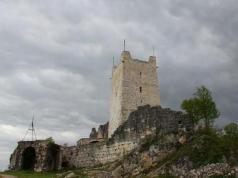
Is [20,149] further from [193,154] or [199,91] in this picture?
[193,154]

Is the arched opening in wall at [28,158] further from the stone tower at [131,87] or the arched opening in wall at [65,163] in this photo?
the stone tower at [131,87]

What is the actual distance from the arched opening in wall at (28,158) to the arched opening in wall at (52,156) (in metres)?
3.08

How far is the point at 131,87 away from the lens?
185 feet

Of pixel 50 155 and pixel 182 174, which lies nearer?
pixel 182 174

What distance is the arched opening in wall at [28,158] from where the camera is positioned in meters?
54.5

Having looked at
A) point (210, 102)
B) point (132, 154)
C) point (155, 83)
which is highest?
point (155, 83)

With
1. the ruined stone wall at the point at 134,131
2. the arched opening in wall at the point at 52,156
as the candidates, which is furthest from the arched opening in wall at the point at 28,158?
the ruined stone wall at the point at 134,131

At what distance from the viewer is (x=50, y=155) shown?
52344 mm

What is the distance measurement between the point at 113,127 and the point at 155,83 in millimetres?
9335

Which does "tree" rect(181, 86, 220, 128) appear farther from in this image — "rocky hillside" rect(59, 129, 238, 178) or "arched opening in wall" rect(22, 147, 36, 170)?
"arched opening in wall" rect(22, 147, 36, 170)

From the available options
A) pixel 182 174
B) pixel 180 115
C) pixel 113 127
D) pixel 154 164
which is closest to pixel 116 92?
pixel 113 127

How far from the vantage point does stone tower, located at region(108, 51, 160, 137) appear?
55.6 metres

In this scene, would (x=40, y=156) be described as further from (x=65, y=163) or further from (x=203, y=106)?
(x=203, y=106)

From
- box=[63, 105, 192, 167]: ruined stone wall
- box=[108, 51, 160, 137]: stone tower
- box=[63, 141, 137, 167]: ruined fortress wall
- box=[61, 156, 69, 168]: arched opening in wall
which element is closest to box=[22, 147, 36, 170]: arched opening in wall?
box=[61, 156, 69, 168]: arched opening in wall
